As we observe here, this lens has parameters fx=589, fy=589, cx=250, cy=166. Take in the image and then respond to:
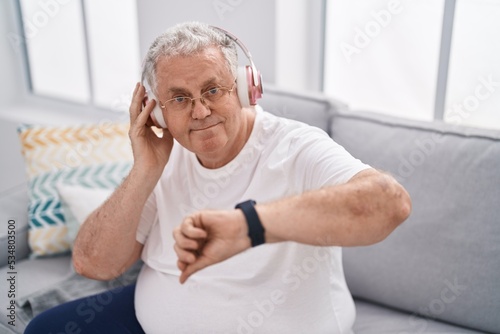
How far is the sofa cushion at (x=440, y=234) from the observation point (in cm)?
161

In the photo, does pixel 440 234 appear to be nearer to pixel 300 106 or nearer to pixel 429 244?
pixel 429 244

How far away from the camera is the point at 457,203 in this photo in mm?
1644

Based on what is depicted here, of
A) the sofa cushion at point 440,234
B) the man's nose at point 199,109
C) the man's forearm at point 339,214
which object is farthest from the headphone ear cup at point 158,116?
the sofa cushion at point 440,234

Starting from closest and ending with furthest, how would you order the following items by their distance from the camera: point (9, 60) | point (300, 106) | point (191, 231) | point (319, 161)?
point (191, 231) < point (319, 161) < point (300, 106) < point (9, 60)

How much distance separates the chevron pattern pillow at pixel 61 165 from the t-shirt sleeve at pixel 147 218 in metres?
0.54

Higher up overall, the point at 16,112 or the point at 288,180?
the point at 288,180

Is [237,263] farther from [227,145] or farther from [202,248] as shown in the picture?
[202,248]

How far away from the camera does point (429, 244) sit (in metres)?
1.68

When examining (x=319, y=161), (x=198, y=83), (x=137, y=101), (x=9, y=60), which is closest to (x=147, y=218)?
(x=137, y=101)

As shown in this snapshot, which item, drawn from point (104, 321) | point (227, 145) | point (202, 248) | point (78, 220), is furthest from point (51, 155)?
point (202, 248)

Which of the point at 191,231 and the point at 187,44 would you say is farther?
the point at 187,44

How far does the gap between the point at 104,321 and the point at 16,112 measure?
2076 millimetres

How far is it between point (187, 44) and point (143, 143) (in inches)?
12.0

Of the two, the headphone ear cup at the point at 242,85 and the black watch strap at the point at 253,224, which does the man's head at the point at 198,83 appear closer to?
the headphone ear cup at the point at 242,85
